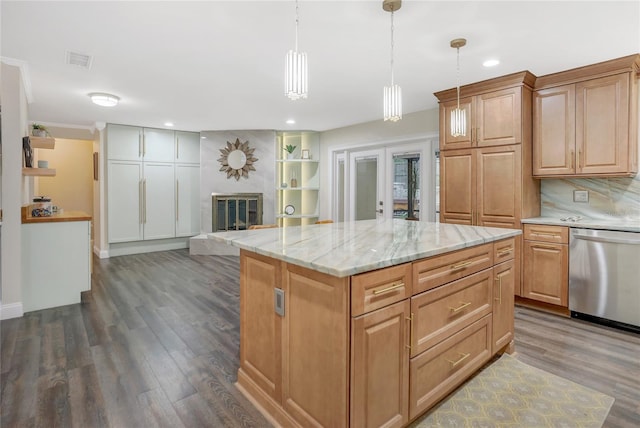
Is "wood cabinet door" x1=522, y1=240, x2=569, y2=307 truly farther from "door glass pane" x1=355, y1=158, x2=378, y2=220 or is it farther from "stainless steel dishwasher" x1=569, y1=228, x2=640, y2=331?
"door glass pane" x1=355, y1=158, x2=378, y2=220

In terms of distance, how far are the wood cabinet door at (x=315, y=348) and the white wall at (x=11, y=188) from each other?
3097 mm

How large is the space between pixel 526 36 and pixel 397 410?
9.29 ft

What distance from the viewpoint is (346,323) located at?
1.34 meters

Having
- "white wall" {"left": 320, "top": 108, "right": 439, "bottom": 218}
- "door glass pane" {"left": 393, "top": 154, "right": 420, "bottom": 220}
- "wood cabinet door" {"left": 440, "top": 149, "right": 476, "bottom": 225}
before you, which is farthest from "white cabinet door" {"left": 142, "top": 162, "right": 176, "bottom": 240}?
"wood cabinet door" {"left": 440, "top": 149, "right": 476, "bottom": 225}

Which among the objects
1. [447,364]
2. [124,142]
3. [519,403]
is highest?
[124,142]

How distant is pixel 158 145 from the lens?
651 centimetres

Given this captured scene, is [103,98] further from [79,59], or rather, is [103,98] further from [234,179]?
[234,179]

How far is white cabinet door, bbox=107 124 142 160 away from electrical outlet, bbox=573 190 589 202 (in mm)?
6741

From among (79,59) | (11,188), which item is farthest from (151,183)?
(79,59)

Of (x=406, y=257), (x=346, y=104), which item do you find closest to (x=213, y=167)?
(x=346, y=104)

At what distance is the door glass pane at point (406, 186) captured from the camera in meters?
5.18

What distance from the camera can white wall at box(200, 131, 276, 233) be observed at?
21.7 feet

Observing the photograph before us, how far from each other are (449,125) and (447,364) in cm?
298

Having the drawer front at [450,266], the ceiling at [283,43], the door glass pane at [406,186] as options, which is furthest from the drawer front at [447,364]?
the door glass pane at [406,186]
